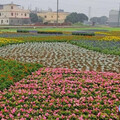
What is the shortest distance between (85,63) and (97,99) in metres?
5.19

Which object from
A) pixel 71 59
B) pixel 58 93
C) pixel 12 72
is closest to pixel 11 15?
pixel 71 59

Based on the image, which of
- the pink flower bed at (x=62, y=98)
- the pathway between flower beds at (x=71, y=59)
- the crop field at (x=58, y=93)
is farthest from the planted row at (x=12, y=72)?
the pathway between flower beds at (x=71, y=59)

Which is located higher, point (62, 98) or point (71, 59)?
point (71, 59)

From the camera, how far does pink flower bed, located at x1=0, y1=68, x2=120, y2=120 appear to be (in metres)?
4.95

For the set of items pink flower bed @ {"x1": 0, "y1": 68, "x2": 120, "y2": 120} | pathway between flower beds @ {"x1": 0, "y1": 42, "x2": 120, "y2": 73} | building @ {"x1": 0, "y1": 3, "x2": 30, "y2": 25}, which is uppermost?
building @ {"x1": 0, "y1": 3, "x2": 30, "y2": 25}

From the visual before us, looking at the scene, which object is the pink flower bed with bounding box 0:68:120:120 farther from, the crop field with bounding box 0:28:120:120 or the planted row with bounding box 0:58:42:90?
the planted row with bounding box 0:58:42:90

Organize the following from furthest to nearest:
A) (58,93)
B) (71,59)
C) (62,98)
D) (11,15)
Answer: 1. (11,15)
2. (71,59)
3. (58,93)
4. (62,98)

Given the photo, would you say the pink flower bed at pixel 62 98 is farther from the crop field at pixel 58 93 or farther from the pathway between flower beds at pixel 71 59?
the pathway between flower beds at pixel 71 59

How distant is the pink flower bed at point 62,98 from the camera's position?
4953 millimetres

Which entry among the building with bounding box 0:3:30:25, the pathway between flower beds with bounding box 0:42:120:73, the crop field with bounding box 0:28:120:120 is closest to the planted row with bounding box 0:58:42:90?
the crop field with bounding box 0:28:120:120

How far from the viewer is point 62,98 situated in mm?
5785

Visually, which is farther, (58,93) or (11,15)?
(11,15)

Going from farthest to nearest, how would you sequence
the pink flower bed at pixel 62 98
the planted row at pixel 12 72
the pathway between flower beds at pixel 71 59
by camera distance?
the pathway between flower beds at pixel 71 59, the planted row at pixel 12 72, the pink flower bed at pixel 62 98

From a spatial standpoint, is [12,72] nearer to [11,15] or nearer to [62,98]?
[62,98]
